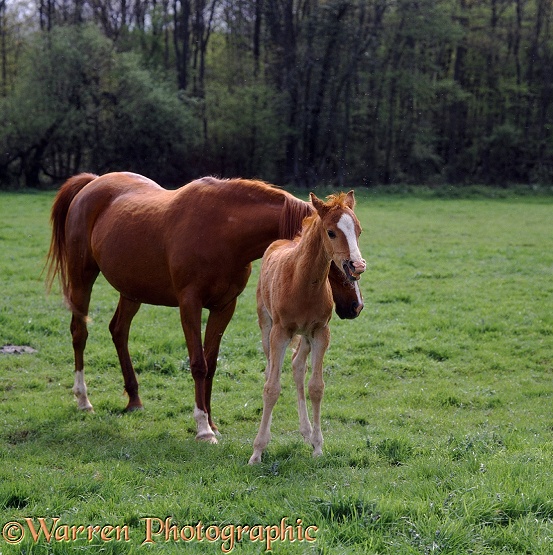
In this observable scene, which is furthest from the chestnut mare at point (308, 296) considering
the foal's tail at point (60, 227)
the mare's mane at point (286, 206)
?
the foal's tail at point (60, 227)

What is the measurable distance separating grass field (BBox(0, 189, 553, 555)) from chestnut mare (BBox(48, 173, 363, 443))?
0.66m

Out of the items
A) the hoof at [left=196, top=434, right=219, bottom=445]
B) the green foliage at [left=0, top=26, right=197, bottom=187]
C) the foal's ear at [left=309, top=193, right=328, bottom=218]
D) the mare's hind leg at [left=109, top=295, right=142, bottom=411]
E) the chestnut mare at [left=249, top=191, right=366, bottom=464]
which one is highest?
the green foliage at [left=0, top=26, right=197, bottom=187]

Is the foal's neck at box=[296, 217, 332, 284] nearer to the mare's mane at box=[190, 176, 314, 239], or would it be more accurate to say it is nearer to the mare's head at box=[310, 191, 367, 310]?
the mare's head at box=[310, 191, 367, 310]

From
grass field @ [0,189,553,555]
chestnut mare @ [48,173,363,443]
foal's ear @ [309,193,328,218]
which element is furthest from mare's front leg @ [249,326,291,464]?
foal's ear @ [309,193,328,218]

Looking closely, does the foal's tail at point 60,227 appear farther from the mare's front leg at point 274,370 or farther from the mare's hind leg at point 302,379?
the mare's front leg at point 274,370

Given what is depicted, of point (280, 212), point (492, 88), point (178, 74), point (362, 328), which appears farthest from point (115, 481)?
point (492, 88)

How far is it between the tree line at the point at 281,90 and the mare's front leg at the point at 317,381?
92.3 ft

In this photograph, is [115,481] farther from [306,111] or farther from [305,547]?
[306,111]

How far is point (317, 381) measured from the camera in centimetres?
528

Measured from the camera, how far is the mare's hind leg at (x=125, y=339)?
22.2 ft

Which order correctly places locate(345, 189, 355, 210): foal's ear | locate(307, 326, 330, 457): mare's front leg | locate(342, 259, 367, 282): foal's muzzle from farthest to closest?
locate(307, 326, 330, 457): mare's front leg, locate(345, 189, 355, 210): foal's ear, locate(342, 259, 367, 282): foal's muzzle

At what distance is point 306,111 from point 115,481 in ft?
109

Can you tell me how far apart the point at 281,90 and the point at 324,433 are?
3217 cm

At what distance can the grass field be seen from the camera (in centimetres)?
358
